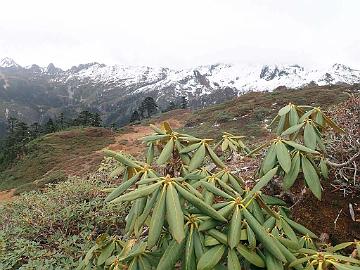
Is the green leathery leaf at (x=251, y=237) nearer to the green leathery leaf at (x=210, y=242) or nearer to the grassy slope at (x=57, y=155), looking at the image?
the green leathery leaf at (x=210, y=242)

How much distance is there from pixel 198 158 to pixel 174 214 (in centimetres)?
84

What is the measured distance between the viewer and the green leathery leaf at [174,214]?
1953 mm

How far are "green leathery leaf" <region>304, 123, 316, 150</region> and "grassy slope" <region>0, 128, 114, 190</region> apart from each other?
1149 inches

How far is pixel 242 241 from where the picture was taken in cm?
239

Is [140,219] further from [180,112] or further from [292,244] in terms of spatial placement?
[180,112]

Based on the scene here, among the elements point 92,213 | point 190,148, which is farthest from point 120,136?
point 190,148

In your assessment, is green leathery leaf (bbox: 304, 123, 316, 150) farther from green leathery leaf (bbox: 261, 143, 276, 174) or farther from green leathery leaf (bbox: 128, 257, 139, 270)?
green leathery leaf (bbox: 128, 257, 139, 270)

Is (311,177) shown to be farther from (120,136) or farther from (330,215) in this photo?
(120,136)

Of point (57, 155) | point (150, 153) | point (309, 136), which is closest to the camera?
point (309, 136)

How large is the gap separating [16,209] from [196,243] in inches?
227

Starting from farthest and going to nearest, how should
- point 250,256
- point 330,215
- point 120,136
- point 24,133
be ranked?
point 24,133 < point 120,136 < point 330,215 < point 250,256

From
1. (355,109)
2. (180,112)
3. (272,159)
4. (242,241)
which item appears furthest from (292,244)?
(180,112)

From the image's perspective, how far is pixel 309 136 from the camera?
9.70 ft

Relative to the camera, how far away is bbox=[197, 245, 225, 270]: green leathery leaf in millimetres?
2066
